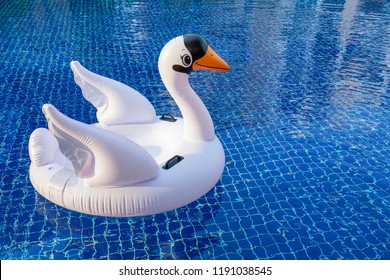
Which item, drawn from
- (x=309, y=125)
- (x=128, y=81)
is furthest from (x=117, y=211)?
(x=128, y=81)

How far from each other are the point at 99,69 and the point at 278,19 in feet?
19.1

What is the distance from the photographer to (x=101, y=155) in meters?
3.56

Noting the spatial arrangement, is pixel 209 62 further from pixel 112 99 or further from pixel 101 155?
pixel 101 155

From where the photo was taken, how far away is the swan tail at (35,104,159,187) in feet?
11.4

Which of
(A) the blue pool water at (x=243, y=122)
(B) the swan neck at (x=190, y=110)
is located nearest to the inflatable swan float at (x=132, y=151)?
(B) the swan neck at (x=190, y=110)

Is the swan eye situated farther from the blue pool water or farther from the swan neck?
the blue pool water

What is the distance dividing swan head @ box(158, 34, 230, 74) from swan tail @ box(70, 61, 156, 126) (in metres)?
0.71

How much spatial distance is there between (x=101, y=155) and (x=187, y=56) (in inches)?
52.2

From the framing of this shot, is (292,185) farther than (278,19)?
No

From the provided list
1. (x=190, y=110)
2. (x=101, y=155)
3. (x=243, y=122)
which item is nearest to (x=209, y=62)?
(x=190, y=110)

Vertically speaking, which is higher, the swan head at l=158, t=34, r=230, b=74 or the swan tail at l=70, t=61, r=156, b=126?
the swan head at l=158, t=34, r=230, b=74

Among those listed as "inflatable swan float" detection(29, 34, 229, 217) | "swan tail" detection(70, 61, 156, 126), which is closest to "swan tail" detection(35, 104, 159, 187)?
"inflatable swan float" detection(29, 34, 229, 217)
